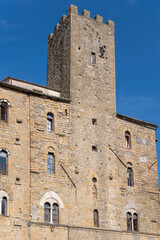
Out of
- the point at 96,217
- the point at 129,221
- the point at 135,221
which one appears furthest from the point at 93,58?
the point at 135,221

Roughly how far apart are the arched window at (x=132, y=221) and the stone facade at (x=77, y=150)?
298 mm

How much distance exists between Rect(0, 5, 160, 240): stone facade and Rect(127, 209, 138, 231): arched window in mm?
298

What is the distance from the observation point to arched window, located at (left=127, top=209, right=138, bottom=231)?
35.9 metres

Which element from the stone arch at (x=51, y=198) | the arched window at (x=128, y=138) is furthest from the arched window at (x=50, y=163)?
the arched window at (x=128, y=138)

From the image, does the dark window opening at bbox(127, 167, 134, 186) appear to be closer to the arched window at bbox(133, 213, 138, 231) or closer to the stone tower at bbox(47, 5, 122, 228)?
the stone tower at bbox(47, 5, 122, 228)

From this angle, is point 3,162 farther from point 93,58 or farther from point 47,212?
point 93,58

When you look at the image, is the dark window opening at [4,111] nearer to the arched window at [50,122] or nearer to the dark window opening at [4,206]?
the arched window at [50,122]

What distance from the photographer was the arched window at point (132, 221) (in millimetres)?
35938

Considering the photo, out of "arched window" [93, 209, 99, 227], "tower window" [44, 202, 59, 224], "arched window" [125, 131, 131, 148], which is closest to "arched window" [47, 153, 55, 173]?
"tower window" [44, 202, 59, 224]

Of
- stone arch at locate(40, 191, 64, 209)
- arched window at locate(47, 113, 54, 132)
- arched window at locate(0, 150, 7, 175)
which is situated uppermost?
arched window at locate(47, 113, 54, 132)

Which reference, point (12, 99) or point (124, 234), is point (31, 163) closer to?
point (12, 99)

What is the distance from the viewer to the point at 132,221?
119ft

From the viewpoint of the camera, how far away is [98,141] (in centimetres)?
3603

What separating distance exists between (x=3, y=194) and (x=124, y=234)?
33.1 feet
